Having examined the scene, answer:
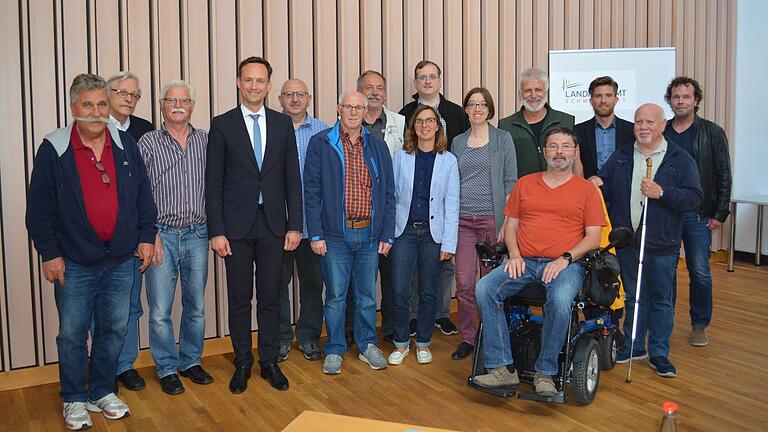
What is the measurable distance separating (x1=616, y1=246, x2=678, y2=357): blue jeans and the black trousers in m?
2.17

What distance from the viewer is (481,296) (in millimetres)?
3863

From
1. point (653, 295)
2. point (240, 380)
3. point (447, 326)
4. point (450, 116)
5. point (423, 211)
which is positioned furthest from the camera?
point (447, 326)

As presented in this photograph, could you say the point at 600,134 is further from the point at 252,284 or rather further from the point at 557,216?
the point at 252,284

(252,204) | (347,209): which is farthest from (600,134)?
(252,204)

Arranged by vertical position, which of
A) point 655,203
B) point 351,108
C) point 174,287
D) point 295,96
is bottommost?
point 174,287

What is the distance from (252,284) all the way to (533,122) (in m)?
2.15

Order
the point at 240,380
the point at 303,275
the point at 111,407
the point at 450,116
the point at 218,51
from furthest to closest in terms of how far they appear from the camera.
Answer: the point at 450,116 < the point at 218,51 < the point at 303,275 < the point at 240,380 < the point at 111,407

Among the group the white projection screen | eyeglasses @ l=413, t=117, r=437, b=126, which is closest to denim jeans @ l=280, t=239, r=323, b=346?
eyeglasses @ l=413, t=117, r=437, b=126

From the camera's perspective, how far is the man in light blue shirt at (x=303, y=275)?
448 cm

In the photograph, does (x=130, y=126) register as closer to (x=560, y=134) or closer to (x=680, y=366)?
(x=560, y=134)

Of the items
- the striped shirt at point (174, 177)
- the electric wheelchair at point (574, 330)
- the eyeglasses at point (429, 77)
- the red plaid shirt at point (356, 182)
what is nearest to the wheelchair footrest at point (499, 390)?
the electric wheelchair at point (574, 330)

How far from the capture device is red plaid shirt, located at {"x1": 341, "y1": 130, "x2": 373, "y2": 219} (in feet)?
13.8

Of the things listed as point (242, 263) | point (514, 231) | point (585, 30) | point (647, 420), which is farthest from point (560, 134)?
point (585, 30)

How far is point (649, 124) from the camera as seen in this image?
13.6 feet
